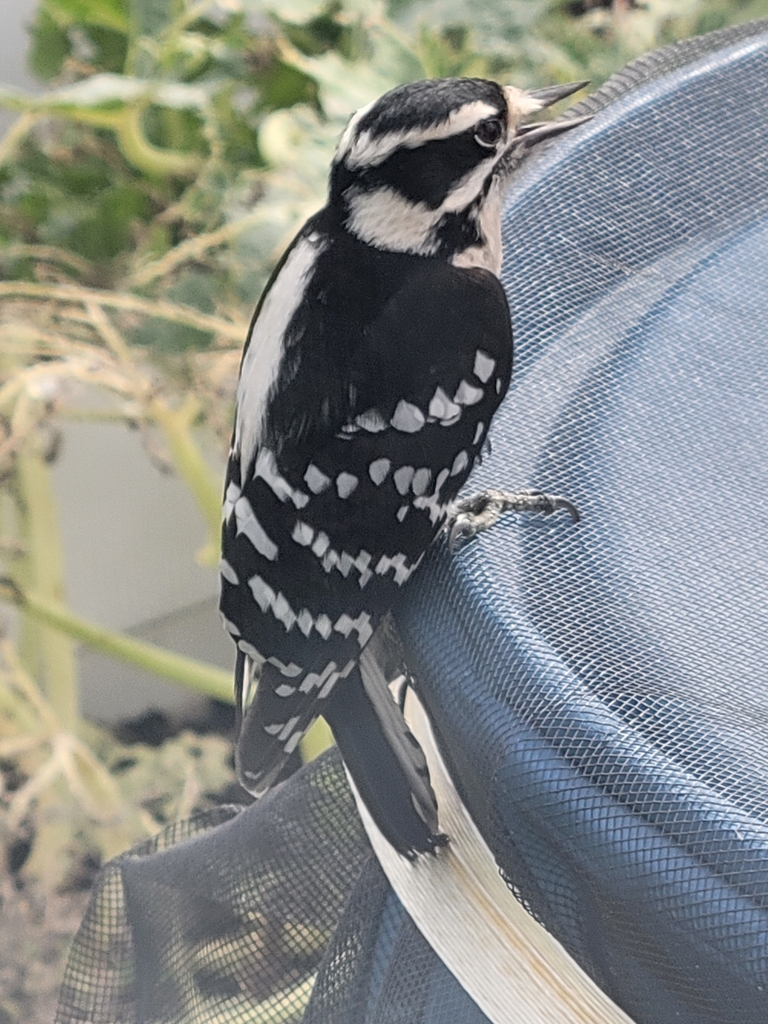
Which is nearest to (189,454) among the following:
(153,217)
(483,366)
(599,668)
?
(153,217)

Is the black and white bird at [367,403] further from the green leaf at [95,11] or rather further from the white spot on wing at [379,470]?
the green leaf at [95,11]

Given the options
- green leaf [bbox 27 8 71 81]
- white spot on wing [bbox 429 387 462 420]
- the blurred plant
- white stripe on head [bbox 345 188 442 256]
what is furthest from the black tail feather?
green leaf [bbox 27 8 71 81]

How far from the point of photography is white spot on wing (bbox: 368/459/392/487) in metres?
0.82

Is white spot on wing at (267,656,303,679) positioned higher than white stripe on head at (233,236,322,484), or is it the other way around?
white stripe on head at (233,236,322,484)

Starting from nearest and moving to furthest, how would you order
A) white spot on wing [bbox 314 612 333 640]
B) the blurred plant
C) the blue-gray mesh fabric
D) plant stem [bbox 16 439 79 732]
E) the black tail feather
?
1. the blue-gray mesh fabric
2. the black tail feather
3. white spot on wing [bbox 314 612 333 640]
4. the blurred plant
5. plant stem [bbox 16 439 79 732]

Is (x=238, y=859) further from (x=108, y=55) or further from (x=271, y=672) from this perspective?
(x=108, y=55)

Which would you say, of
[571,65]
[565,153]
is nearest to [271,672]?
[565,153]

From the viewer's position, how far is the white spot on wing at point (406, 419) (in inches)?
32.4

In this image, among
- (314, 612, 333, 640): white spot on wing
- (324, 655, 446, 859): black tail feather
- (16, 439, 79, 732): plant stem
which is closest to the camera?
(324, 655, 446, 859): black tail feather

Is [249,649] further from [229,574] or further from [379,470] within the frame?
[379,470]

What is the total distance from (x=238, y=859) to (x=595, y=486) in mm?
403

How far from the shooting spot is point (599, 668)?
65cm

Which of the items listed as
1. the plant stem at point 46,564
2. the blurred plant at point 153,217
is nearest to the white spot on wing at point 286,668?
the blurred plant at point 153,217

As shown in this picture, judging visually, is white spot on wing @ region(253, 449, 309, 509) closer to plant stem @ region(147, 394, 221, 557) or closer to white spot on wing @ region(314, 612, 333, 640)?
white spot on wing @ region(314, 612, 333, 640)
